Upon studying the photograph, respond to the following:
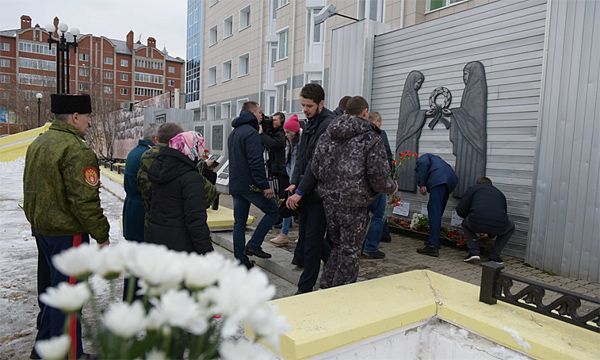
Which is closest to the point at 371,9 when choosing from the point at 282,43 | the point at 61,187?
the point at 282,43

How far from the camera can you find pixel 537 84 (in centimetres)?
595

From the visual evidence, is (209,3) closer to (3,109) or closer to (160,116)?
(160,116)

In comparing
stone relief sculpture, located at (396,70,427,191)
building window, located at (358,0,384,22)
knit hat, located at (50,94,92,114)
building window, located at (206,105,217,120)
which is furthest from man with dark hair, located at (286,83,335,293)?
building window, located at (206,105,217,120)

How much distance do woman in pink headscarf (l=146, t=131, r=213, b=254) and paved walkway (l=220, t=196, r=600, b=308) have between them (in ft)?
6.48

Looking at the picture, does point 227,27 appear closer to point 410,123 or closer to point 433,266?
point 410,123

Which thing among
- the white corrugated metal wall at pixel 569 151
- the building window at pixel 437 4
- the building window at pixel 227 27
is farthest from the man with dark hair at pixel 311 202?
the building window at pixel 227 27

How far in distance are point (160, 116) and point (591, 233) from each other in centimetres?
1921

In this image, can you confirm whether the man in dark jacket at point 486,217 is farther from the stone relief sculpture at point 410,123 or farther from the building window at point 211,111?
the building window at point 211,111

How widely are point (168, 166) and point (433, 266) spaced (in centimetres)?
381

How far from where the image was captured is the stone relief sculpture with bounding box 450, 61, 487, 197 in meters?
6.63

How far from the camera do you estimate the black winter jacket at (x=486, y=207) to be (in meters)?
5.43

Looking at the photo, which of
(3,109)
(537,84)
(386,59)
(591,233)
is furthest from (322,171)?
(3,109)

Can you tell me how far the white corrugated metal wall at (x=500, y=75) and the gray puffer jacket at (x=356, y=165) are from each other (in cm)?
348

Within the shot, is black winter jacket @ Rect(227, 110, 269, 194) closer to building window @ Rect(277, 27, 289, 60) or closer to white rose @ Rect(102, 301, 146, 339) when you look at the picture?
white rose @ Rect(102, 301, 146, 339)
